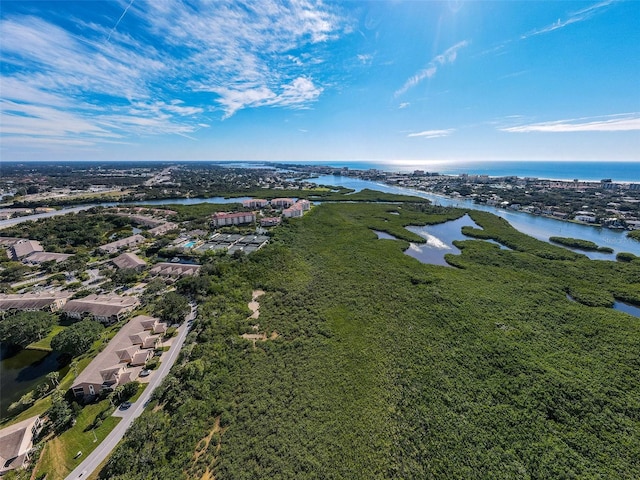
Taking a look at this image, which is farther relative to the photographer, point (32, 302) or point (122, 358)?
point (32, 302)

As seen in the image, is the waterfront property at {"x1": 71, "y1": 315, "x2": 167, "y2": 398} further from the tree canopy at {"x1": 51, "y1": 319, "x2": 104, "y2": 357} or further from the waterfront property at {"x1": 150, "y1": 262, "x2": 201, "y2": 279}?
the waterfront property at {"x1": 150, "y1": 262, "x2": 201, "y2": 279}

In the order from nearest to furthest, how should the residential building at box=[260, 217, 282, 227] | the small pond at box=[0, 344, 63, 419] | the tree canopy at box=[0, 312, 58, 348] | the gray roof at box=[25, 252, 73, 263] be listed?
the small pond at box=[0, 344, 63, 419]
the tree canopy at box=[0, 312, 58, 348]
the gray roof at box=[25, 252, 73, 263]
the residential building at box=[260, 217, 282, 227]

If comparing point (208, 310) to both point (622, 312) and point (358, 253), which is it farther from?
point (622, 312)

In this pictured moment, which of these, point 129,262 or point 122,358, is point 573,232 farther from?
point 129,262

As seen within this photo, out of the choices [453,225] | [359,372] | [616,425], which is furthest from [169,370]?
[453,225]

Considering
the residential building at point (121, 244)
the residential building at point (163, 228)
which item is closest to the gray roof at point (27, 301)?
the residential building at point (121, 244)

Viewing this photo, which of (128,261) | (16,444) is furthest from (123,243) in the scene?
(16,444)

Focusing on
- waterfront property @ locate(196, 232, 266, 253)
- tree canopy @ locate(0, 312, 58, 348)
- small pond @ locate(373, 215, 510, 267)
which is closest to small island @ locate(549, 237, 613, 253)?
small pond @ locate(373, 215, 510, 267)

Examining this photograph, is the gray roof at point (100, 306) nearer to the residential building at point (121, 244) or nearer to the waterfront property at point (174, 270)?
the waterfront property at point (174, 270)
